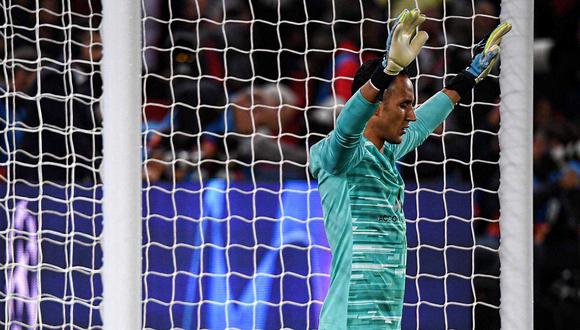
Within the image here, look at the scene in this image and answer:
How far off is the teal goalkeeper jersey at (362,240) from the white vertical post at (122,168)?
1.68ft

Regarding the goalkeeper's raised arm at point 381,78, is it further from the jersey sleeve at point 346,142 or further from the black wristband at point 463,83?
the black wristband at point 463,83

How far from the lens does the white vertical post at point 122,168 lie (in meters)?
2.59

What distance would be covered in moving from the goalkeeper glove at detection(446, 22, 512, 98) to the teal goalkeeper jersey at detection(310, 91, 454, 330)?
428 mm

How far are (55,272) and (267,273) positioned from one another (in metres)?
0.78

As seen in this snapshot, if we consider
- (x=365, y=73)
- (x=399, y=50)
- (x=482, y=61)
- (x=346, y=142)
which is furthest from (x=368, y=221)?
(x=482, y=61)

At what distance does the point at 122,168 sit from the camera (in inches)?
102

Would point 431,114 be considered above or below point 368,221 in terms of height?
above

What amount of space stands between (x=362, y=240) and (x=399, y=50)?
1.68 ft

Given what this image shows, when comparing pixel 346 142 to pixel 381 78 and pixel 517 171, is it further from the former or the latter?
pixel 517 171

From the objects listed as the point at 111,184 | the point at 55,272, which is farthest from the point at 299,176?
the point at 111,184

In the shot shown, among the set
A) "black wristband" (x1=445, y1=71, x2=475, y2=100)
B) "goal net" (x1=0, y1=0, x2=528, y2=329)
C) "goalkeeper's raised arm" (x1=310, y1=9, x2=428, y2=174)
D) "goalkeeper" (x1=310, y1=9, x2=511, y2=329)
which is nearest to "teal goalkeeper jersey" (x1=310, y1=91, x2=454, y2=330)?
"goalkeeper" (x1=310, y1=9, x2=511, y2=329)

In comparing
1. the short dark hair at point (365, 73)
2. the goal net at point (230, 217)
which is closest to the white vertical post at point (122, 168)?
the goal net at point (230, 217)

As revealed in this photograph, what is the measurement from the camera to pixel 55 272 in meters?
3.52

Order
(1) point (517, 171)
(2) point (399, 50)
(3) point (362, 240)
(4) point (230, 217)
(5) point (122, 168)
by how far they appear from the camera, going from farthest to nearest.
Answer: (4) point (230, 217) < (1) point (517, 171) < (5) point (122, 168) < (3) point (362, 240) < (2) point (399, 50)
